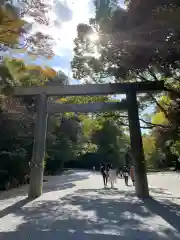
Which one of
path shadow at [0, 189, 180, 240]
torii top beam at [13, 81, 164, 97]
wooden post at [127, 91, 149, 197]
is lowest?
path shadow at [0, 189, 180, 240]

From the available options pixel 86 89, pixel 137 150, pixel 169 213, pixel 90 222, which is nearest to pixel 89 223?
pixel 90 222

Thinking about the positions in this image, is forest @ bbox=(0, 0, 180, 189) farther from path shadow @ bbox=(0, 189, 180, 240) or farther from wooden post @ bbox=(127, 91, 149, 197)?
path shadow @ bbox=(0, 189, 180, 240)

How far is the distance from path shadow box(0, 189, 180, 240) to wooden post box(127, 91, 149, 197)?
2.20m

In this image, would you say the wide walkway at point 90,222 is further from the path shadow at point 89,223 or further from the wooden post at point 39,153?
the wooden post at point 39,153

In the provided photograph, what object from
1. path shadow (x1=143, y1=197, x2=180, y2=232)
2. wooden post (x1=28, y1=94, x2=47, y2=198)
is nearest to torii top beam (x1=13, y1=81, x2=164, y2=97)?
wooden post (x1=28, y1=94, x2=47, y2=198)

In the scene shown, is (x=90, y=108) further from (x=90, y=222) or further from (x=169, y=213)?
(x=90, y=222)

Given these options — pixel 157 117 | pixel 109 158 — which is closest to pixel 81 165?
pixel 109 158

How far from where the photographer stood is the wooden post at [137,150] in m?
10.1

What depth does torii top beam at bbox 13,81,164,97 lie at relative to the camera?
10469mm

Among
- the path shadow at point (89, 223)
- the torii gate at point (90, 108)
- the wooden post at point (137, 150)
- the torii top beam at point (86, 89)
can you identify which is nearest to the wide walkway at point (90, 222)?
the path shadow at point (89, 223)

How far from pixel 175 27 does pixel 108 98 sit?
7450 mm

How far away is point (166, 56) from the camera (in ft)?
23.0

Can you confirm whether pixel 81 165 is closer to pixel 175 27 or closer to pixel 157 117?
pixel 157 117

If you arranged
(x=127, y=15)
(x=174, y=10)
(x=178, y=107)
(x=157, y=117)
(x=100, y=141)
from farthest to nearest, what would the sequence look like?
1. (x=100, y=141)
2. (x=157, y=117)
3. (x=178, y=107)
4. (x=127, y=15)
5. (x=174, y=10)
